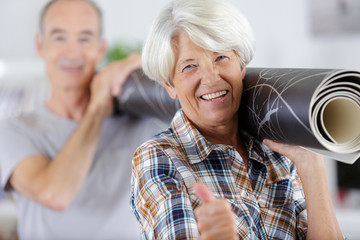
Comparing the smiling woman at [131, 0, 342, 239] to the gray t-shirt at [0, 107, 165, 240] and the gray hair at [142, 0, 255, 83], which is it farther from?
the gray t-shirt at [0, 107, 165, 240]

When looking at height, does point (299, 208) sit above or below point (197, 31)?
below

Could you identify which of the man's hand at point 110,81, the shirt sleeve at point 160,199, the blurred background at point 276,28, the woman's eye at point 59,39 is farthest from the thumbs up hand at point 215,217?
the blurred background at point 276,28

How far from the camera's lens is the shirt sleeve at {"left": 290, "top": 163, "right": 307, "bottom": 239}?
0.35 m

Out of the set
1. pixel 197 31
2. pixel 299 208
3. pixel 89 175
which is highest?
pixel 197 31

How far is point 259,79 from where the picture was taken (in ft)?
1.09

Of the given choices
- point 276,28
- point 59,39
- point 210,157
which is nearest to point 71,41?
point 59,39

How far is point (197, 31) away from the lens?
0.30 m

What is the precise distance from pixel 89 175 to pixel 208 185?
13.9 inches

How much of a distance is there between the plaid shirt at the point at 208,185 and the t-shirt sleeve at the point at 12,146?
1.20ft

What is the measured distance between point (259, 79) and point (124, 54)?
42.2 inches

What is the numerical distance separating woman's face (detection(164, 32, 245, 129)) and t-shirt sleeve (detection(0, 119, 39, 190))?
0.38 metres

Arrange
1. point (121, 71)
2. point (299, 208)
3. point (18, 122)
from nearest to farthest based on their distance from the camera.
A: 1. point (299, 208)
2. point (121, 71)
3. point (18, 122)

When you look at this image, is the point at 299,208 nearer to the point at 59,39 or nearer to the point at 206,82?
the point at 206,82

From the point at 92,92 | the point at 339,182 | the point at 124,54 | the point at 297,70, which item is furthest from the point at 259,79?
the point at 339,182
